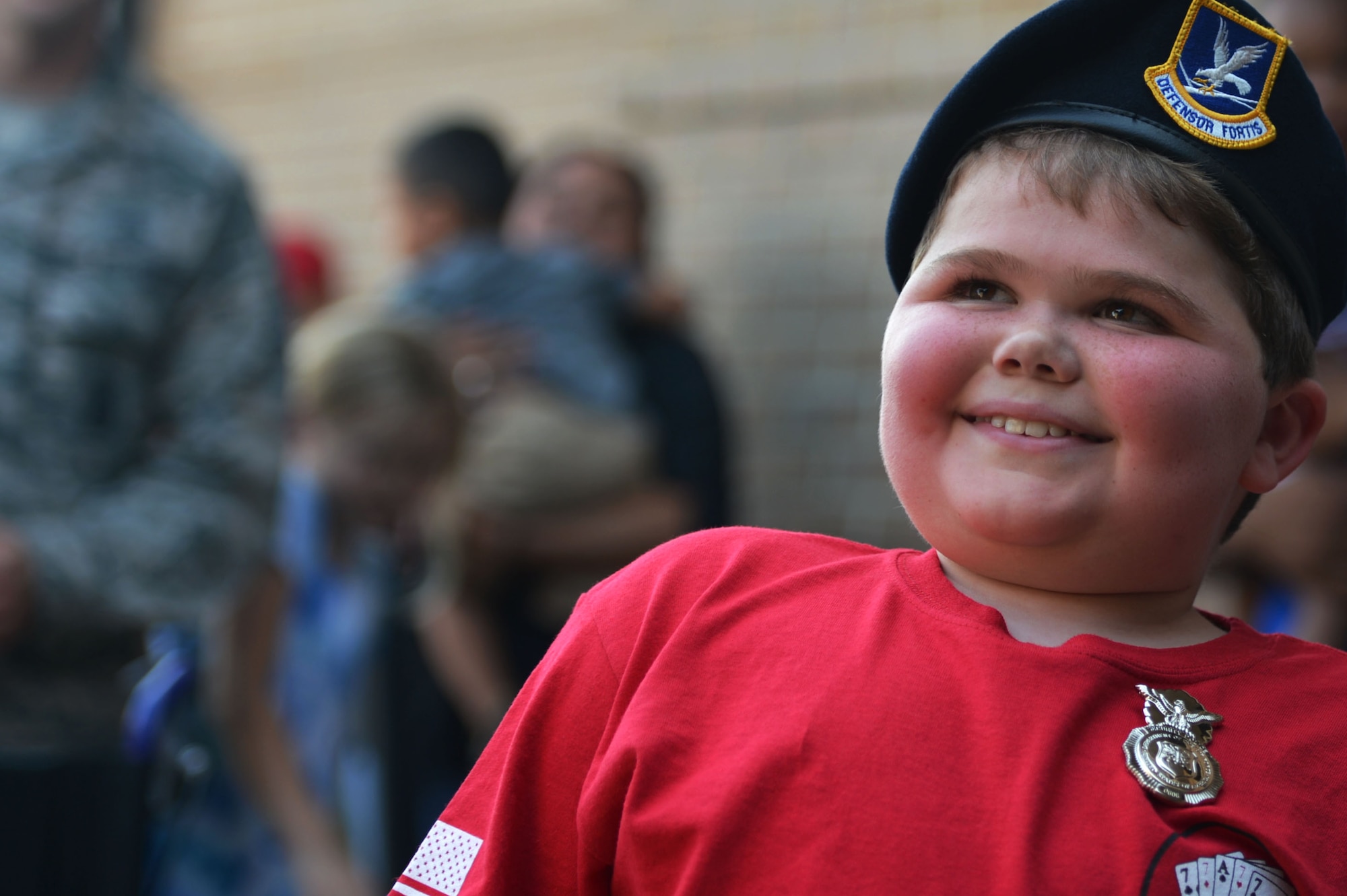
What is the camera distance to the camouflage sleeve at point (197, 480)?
2363 millimetres

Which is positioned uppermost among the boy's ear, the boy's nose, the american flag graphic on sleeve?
the boy's nose

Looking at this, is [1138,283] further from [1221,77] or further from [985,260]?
[1221,77]

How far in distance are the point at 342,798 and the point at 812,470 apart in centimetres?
212

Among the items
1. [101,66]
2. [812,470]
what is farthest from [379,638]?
[812,470]

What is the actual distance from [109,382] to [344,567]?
4.53 ft

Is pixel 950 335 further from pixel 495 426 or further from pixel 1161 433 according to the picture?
pixel 495 426

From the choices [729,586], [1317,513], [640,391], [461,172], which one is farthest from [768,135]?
[729,586]

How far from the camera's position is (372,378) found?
145 inches

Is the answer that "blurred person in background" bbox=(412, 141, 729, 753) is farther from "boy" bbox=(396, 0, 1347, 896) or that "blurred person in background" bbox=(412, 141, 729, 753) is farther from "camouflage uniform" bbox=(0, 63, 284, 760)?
"boy" bbox=(396, 0, 1347, 896)

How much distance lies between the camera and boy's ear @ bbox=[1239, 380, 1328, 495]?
4.54 ft

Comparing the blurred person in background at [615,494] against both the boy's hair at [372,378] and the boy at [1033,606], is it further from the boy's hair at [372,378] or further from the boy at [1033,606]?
the boy at [1033,606]

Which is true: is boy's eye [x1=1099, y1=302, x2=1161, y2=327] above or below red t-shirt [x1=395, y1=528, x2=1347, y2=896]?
above

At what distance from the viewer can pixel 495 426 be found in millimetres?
3680

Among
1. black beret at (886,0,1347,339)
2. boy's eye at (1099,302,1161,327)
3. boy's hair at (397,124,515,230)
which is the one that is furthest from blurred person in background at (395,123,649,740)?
boy's eye at (1099,302,1161,327)
